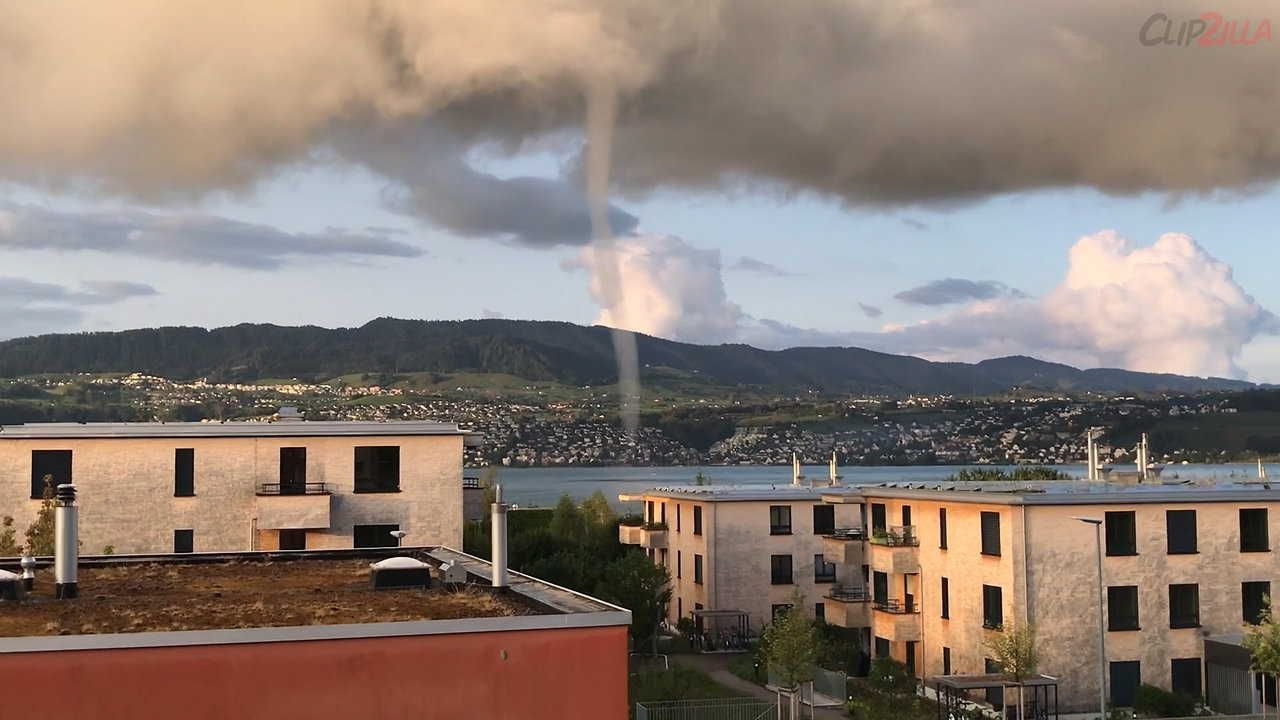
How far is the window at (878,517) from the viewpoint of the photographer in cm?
5750

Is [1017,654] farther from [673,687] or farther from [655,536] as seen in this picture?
[655,536]

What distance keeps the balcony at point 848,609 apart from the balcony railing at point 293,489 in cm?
2352

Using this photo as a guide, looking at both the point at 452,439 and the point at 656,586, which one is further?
the point at 656,586

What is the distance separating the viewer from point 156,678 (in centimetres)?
1697

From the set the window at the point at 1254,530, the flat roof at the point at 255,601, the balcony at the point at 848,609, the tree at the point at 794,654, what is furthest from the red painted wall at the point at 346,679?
the balcony at the point at 848,609

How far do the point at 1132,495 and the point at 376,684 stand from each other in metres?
37.1

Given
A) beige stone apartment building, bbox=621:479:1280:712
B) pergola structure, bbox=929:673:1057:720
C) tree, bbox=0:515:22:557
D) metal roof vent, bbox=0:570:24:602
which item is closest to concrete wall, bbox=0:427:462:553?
tree, bbox=0:515:22:557

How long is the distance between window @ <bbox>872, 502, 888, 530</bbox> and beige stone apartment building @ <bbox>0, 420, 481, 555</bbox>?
20.6 meters

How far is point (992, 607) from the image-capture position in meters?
47.8

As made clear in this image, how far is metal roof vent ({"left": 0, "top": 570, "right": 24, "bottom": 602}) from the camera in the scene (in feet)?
74.4

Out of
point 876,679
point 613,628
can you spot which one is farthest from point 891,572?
point 613,628

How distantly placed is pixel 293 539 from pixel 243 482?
279 centimetres

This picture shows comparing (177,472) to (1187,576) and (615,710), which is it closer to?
(615,710)

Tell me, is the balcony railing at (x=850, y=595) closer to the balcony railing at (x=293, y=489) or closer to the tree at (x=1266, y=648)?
the tree at (x=1266, y=648)
